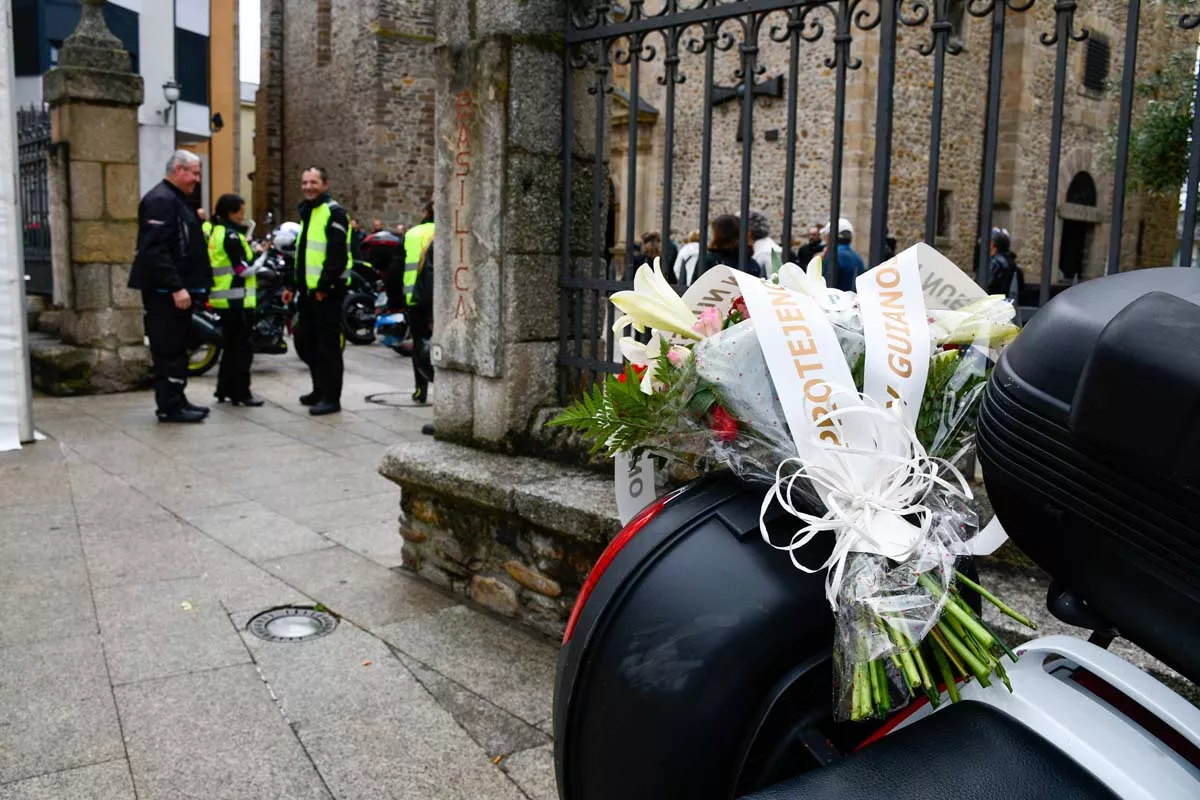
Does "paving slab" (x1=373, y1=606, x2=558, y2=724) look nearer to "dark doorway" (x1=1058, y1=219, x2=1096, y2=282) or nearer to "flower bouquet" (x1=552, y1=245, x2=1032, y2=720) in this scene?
"flower bouquet" (x1=552, y1=245, x2=1032, y2=720)

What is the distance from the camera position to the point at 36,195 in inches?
405

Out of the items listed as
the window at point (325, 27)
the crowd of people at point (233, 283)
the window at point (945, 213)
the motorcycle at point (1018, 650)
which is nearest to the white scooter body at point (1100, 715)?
the motorcycle at point (1018, 650)

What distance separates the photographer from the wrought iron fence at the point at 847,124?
10.3ft

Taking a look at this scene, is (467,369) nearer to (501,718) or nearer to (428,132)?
(501,718)

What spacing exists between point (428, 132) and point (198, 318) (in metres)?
16.6

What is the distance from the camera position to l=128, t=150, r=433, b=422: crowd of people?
814cm

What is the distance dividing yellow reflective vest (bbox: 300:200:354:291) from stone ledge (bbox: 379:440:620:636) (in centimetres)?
442

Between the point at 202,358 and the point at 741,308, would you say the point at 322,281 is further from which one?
the point at 741,308

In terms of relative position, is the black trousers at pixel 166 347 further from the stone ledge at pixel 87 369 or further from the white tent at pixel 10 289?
the stone ledge at pixel 87 369

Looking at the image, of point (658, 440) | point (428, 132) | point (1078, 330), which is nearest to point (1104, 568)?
point (1078, 330)

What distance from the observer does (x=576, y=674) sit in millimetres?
1614

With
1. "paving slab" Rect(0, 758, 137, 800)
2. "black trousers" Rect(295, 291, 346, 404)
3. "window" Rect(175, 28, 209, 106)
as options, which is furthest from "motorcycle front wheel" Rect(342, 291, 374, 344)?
"window" Rect(175, 28, 209, 106)

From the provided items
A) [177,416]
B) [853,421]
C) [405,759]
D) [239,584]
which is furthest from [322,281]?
[853,421]

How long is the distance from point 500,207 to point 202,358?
24.4 ft
